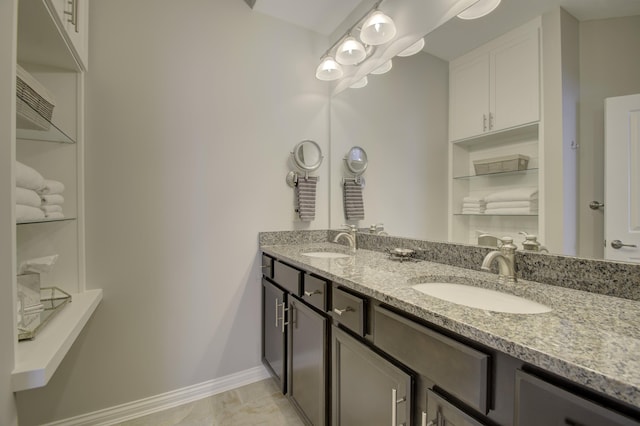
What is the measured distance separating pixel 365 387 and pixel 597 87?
118 centimetres

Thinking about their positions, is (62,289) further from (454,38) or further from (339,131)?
(454,38)

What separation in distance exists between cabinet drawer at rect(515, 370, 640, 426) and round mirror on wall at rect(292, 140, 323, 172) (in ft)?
Answer: 5.67

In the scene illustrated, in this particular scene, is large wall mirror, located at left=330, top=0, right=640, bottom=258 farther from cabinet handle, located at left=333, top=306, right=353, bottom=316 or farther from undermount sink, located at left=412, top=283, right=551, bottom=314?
cabinet handle, located at left=333, top=306, right=353, bottom=316

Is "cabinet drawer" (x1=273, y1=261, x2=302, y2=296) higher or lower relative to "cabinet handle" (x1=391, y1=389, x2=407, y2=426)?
higher

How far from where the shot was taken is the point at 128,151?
157 cm

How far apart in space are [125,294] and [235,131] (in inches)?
45.5

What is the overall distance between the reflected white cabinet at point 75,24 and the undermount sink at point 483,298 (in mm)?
1665

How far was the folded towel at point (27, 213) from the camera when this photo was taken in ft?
3.24

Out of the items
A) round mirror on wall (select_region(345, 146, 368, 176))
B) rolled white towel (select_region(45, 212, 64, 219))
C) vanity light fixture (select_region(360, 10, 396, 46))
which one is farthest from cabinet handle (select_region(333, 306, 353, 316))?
vanity light fixture (select_region(360, 10, 396, 46))

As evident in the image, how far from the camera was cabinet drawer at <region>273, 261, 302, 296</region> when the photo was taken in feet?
4.65

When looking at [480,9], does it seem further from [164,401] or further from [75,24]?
[164,401]

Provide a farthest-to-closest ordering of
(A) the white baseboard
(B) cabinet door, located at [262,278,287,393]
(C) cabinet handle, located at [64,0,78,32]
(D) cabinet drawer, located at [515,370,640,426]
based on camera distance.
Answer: (B) cabinet door, located at [262,278,287,393] → (A) the white baseboard → (C) cabinet handle, located at [64,0,78,32] → (D) cabinet drawer, located at [515,370,640,426]

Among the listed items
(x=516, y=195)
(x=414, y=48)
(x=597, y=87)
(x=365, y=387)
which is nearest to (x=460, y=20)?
(x=414, y=48)

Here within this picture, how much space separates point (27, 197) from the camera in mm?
1039
